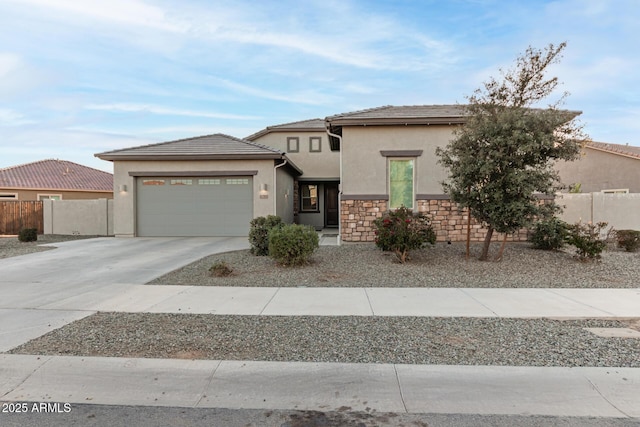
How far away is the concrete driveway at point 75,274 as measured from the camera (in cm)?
559

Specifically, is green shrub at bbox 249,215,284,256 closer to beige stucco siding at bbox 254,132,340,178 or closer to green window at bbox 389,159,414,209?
green window at bbox 389,159,414,209

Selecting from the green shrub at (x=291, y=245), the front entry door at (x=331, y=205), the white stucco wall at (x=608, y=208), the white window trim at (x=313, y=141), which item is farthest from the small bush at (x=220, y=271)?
the white window trim at (x=313, y=141)

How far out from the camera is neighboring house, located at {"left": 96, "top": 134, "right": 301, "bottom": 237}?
16156 mm

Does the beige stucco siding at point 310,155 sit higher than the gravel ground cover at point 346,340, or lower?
higher

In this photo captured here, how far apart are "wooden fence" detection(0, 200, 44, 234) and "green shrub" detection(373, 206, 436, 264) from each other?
1845 centimetres

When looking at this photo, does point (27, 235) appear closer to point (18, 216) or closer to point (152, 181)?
point (18, 216)

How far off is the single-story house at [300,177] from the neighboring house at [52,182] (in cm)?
1293

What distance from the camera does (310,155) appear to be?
2198 cm

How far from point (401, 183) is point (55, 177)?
26.2 meters

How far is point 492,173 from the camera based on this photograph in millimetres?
9008

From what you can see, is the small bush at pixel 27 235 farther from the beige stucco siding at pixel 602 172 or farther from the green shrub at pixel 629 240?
the beige stucco siding at pixel 602 172

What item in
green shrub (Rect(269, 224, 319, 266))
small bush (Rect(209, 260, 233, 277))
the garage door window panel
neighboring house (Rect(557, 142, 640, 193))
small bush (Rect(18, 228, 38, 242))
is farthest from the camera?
neighboring house (Rect(557, 142, 640, 193))

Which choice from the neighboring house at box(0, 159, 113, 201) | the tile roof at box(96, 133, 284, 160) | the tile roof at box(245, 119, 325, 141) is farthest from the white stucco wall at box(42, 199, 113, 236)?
the tile roof at box(245, 119, 325, 141)

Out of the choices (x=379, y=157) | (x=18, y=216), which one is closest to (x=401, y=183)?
(x=379, y=157)
